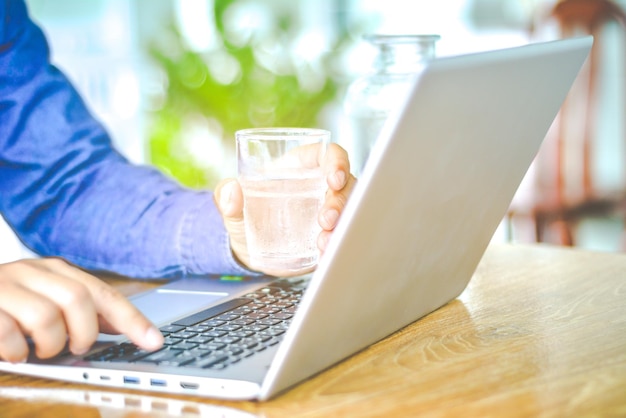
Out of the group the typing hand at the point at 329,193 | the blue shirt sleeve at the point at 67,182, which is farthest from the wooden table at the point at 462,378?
the blue shirt sleeve at the point at 67,182

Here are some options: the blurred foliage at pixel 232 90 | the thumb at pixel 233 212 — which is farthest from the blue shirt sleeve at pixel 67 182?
the blurred foliage at pixel 232 90

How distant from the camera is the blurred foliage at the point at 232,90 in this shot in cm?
374

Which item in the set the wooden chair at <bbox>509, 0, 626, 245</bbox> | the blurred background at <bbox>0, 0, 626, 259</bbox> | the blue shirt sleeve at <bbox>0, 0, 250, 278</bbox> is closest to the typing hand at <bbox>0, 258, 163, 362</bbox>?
the blue shirt sleeve at <bbox>0, 0, 250, 278</bbox>

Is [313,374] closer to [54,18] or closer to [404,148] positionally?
[404,148]

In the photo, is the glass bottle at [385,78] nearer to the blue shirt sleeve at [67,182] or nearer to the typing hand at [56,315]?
the blue shirt sleeve at [67,182]

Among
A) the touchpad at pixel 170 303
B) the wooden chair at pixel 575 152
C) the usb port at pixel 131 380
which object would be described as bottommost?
the wooden chair at pixel 575 152

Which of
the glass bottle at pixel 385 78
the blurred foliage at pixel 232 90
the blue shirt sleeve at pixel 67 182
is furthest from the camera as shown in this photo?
the blurred foliage at pixel 232 90

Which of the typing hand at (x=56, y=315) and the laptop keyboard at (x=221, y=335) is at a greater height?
the typing hand at (x=56, y=315)

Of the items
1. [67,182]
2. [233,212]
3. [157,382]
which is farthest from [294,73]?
[157,382]

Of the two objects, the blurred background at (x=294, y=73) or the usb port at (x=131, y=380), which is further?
the blurred background at (x=294, y=73)

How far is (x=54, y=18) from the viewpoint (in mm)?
4203

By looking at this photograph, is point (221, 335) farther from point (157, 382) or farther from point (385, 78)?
point (385, 78)

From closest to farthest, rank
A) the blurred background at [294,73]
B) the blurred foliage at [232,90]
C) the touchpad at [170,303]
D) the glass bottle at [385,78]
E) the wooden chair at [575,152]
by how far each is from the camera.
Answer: the touchpad at [170,303]
the glass bottle at [385,78]
the wooden chair at [575,152]
the blurred background at [294,73]
the blurred foliage at [232,90]

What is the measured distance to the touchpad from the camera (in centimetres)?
86
